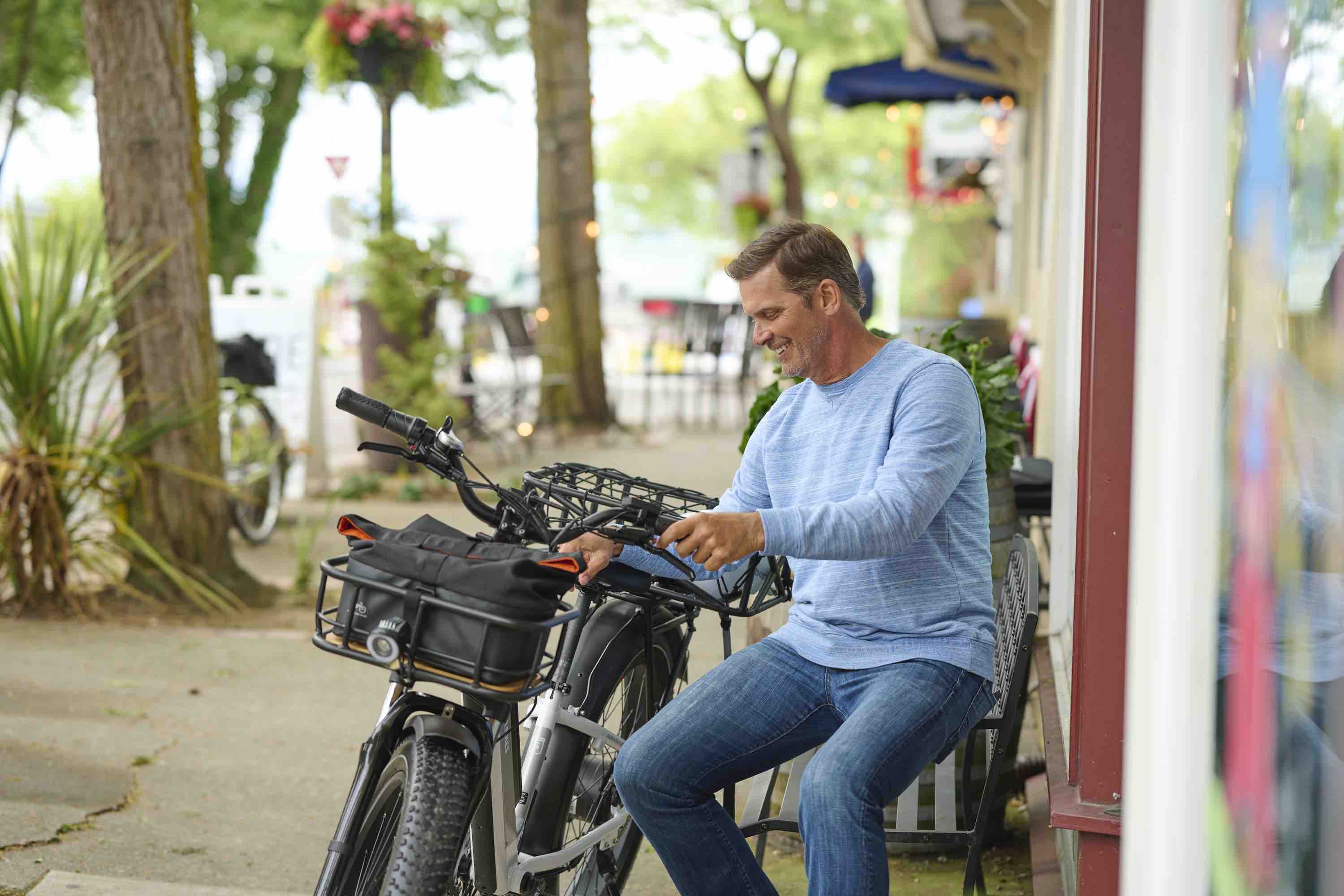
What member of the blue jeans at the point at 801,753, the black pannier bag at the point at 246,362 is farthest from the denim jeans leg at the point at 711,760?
the black pannier bag at the point at 246,362

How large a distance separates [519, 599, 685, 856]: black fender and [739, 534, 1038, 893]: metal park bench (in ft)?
1.16

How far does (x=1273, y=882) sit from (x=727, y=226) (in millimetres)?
19580

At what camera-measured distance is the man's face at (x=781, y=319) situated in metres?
2.62

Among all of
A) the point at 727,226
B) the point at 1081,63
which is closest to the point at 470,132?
the point at 727,226

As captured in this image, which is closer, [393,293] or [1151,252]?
[1151,252]

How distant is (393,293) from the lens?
9609mm

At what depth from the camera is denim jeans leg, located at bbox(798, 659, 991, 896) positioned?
7.55 ft

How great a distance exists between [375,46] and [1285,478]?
1042 centimetres

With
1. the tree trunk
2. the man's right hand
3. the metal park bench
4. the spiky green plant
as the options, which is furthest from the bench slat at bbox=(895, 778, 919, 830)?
the tree trunk

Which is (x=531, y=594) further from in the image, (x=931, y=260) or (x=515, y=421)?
(x=931, y=260)

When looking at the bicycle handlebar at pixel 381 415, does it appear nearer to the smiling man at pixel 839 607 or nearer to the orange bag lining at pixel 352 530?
the orange bag lining at pixel 352 530

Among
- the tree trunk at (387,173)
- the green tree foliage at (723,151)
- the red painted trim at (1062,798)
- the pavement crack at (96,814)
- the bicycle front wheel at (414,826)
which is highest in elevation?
the green tree foliage at (723,151)

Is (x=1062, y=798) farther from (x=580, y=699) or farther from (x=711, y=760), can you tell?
(x=580, y=699)

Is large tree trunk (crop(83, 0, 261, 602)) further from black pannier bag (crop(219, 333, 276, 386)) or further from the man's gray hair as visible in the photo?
the man's gray hair
